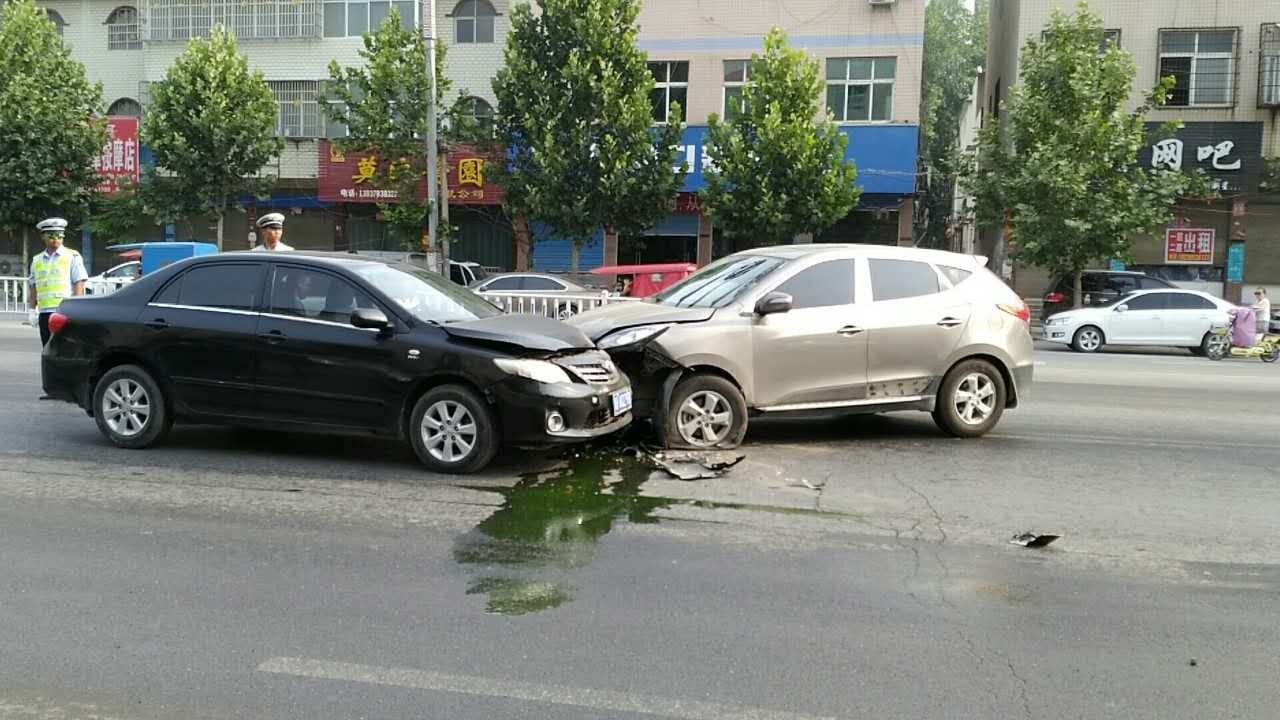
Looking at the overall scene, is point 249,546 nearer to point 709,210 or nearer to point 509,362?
point 509,362

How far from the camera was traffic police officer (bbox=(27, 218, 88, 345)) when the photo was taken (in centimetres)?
1065

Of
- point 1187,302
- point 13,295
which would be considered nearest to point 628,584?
point 1187,302

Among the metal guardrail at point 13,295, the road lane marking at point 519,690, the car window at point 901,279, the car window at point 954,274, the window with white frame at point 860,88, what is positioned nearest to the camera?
the road lane marking at point 519,690

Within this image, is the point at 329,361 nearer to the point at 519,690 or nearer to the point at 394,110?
the point at 519,690

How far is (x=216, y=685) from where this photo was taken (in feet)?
12.1

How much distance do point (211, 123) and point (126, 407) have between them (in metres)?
21.8

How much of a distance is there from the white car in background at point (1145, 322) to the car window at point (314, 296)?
56.5 feet

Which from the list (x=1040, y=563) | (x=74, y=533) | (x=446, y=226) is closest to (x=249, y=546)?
(x=74, y=533)

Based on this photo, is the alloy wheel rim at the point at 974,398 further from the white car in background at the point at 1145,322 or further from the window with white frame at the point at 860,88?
the window with white frame at the point at 860,88

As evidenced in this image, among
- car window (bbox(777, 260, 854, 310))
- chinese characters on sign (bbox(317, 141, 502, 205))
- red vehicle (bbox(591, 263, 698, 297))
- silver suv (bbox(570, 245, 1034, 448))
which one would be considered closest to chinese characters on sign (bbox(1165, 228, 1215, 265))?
red vehicle (bbox(591, 263, 698, 297))

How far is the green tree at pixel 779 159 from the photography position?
24.0 metres

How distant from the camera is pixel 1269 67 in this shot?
2675 centimetres

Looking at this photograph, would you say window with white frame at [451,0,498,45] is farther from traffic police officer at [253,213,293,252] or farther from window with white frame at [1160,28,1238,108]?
traffic police officer at [253,213,293,252]

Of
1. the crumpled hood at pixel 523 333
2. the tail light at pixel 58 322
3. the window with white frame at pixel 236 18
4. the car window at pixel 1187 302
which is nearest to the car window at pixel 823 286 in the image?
the crumpled hood at pixel 523 333
